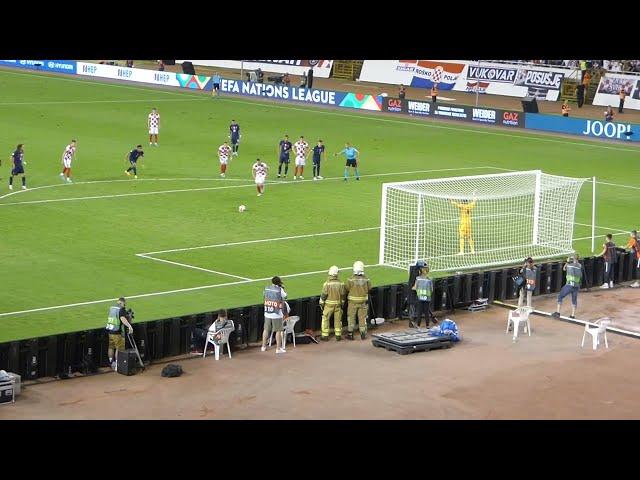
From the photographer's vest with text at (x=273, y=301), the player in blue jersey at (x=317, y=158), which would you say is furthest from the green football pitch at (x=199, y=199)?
the photographer's vest with text at (x=273, y=301)

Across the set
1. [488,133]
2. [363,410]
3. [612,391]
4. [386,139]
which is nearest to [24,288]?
[363,410]

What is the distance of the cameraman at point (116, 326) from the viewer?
2364 cm

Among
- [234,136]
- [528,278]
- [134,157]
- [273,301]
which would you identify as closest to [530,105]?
[234,136]

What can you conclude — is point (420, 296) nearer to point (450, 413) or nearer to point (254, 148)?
point (450, 413)

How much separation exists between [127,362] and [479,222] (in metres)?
Result: 18.1

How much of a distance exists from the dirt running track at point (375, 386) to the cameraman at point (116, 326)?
0.54m

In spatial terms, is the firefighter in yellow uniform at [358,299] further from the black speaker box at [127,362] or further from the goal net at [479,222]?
the goal net at [479,222]

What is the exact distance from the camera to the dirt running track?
21.8 metres

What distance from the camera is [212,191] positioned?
46.6 metres

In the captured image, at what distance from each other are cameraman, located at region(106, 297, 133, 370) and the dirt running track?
1.76 feet

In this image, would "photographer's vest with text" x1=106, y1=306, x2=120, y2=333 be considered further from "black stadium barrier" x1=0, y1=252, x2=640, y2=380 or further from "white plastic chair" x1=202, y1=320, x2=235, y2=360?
"white plastic chair" x1=202, y1=320, x2=235, y2=360

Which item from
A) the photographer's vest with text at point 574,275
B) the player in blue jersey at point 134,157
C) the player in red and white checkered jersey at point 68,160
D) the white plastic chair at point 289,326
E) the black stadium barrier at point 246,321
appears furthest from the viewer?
the player in blue jersey at point 134,157

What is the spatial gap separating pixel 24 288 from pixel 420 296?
10.0m
